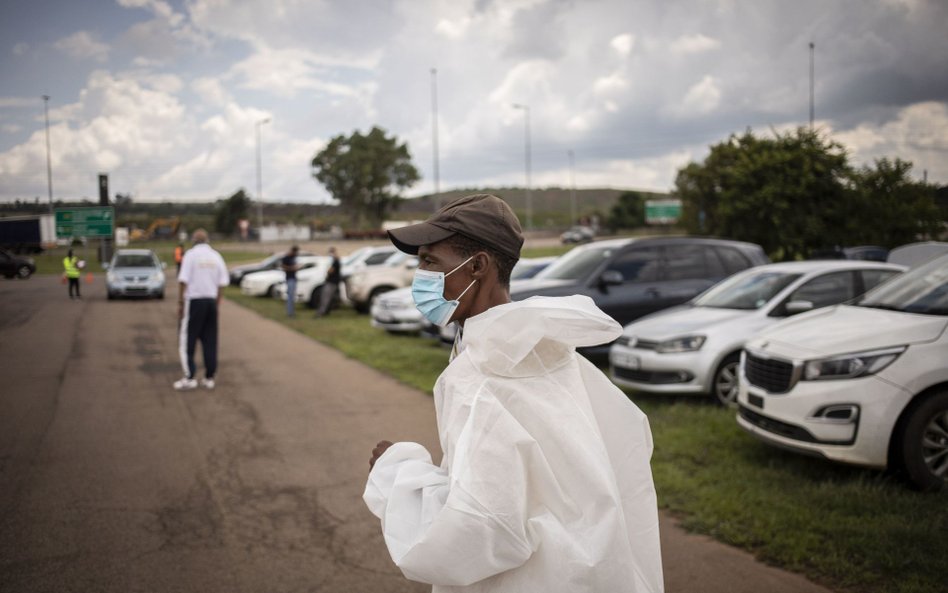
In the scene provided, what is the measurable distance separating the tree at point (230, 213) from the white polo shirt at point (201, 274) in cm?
8147

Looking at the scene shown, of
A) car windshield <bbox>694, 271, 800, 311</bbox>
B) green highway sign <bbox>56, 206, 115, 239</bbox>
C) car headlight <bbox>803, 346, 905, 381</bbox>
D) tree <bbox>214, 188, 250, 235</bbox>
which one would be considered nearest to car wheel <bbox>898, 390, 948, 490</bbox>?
car headlight <bbox>803, 346, 905, 381</bbox>

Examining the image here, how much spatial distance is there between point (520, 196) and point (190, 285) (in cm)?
15260

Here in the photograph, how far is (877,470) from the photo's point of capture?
215 inches

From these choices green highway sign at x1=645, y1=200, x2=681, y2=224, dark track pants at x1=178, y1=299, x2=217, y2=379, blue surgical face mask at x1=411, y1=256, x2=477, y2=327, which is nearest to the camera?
blue surgical face mask at x1=411, y1=256, x2=477, y2=327

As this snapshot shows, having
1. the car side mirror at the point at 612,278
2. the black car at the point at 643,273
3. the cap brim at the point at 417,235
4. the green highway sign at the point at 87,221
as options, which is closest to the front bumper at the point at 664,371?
the car side mirror at the point at 612,278

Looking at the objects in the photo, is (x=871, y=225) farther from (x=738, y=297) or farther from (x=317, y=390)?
(x=317, y=390)

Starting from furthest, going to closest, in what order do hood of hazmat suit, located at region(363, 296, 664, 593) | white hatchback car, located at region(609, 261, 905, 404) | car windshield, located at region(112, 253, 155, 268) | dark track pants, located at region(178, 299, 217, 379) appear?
car windshield, located at region(112, 253, 155, 268) → dark track pants, located at region(178, 299, 217, 379) → white hatchback car, located at region(609, 261, 905, 404) → hood of hazmat suit, located at region(363, 296, 664, 593)

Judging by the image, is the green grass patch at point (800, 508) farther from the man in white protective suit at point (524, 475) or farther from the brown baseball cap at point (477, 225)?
the brown baseball cap at point (477, 225)

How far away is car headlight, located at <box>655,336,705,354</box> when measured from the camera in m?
7.98

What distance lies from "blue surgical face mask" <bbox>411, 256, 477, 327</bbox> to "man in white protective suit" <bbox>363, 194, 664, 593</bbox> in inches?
5.8

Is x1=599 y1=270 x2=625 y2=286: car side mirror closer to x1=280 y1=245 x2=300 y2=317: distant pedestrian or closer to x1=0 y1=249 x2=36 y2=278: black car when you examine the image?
x1=280 y1=245 x2=300 y2=317: distant pedestrian

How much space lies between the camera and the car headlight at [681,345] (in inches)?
314

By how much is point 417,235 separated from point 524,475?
2.51ft

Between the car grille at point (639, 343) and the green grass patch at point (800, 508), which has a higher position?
the car grille at point (639, 343)
